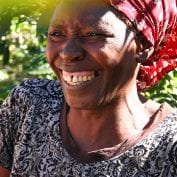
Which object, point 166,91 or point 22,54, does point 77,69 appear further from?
point 22,54

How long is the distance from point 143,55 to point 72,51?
0.97ft

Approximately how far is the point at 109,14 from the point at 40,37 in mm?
1115

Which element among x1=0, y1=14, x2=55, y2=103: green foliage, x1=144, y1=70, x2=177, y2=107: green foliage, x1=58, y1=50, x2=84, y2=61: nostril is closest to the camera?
x1=58, y1=50, x2=84, y2=61: nostril

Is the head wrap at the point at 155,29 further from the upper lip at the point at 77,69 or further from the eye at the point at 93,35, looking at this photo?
the upper lip at the point at 77,69

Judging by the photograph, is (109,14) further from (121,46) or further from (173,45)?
(173,45)

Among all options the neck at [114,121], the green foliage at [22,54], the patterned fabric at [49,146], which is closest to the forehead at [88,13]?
the neck at [114,121]

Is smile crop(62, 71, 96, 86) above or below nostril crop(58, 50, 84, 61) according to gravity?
below

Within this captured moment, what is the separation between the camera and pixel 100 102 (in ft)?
7.86

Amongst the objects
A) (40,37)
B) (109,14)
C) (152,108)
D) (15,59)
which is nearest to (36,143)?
Result: (152,108)

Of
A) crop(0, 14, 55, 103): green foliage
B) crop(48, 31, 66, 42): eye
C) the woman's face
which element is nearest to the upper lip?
the woman's face

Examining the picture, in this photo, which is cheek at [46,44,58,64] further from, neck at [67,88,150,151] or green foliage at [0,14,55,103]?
green foliage at [0,14,55,103]

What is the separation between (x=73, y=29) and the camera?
231 cm

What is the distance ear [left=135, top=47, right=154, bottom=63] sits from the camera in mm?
2420

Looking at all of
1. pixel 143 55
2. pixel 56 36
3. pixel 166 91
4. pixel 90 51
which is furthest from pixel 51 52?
pixel 166 91
